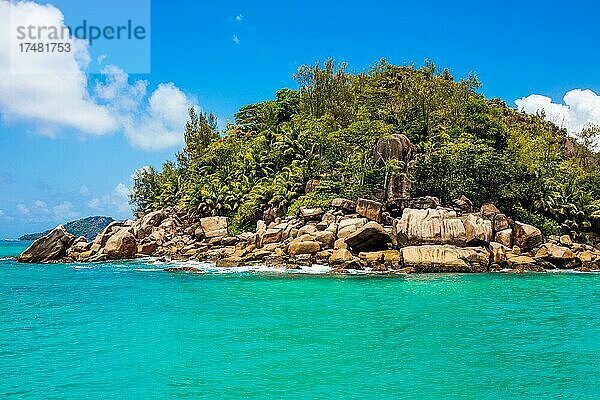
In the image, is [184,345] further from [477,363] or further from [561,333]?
[561,333]

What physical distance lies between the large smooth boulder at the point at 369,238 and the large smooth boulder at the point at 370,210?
7.99 ft

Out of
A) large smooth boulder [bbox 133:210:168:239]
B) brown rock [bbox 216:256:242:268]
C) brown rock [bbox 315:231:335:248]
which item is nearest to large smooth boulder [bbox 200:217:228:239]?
large smooth boulder [bbox 133:210:168:239]

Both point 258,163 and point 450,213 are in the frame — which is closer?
point 450,213

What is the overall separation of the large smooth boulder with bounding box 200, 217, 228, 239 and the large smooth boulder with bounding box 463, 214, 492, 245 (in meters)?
18.9

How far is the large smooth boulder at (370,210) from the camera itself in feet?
108

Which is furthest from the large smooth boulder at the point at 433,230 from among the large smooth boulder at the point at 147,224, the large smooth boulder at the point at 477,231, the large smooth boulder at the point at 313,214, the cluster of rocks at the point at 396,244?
the large smooth boulder at the point at 147,224

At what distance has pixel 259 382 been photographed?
1051cm

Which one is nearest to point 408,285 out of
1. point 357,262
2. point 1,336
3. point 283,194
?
point 357,262

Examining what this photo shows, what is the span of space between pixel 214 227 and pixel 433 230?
63.2 feet

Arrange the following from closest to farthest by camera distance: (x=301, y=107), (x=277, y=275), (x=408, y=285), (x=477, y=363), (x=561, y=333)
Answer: (x=477, y=363) < (x=561, y=333) < (x=408, y=285) < (x=277, y=275) < (x=301, y=107)

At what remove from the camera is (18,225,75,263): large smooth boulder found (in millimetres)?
39688

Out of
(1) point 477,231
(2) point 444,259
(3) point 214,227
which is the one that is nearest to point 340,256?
(2) point 444,259

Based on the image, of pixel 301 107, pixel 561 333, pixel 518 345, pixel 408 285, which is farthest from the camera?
pixel 301 107

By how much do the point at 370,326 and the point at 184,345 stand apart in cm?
537
